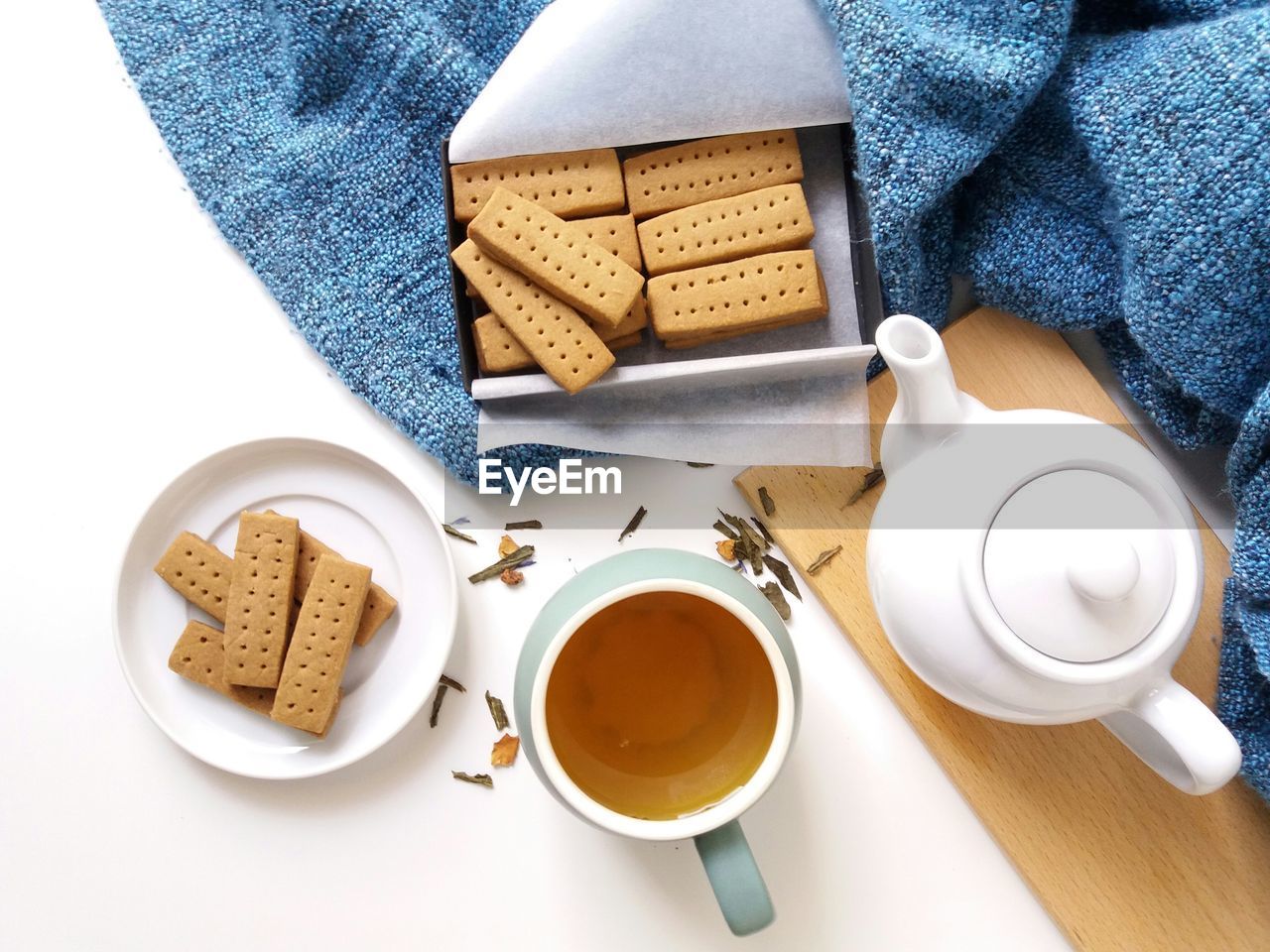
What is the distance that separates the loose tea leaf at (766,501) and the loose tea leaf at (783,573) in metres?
0.04

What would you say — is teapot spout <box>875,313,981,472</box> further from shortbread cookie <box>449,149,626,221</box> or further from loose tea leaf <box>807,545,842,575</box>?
shortbread cookie <box>449,149,626,221</box>

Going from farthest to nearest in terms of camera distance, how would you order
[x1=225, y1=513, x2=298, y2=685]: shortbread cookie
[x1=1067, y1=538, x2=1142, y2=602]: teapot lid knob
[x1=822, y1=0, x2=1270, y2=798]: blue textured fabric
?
[x1=225, y1=513, x2=298, y2=685]: shortbread cookie, [x1=822, y1=0, x2=1270, y2=798]: blue textured fabric, [x1=1067, y1=538, x2=1142, y2=602]: teapot lid knob

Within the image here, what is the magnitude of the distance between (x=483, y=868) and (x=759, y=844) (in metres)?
0.22

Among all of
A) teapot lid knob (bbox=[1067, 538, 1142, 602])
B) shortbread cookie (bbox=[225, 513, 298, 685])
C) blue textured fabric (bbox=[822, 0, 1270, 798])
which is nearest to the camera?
teapot lid knob (bbox=[1067, 538, 1142, 602])

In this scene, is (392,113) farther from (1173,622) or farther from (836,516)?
(1173,622)

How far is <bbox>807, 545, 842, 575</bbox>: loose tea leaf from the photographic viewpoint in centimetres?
75

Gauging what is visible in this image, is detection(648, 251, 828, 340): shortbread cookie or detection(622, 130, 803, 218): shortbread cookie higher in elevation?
detection(622, 130, 803, 218): shortbread cookie

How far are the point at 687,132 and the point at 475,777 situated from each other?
20.8 inches

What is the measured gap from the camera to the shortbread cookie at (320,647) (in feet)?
2.38

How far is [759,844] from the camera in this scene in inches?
30.3

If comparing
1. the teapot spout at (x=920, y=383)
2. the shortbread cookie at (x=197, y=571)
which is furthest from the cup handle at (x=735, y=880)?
the shortbread cookie at (x=197, y=571)

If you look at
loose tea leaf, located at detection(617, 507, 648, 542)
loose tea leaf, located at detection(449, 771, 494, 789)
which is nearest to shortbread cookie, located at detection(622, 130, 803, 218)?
loose tea leaf, located at detection(617, 507, 648, 542)

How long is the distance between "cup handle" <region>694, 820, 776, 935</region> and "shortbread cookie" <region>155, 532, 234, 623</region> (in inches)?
16.0

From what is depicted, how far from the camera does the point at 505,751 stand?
2.50ft
